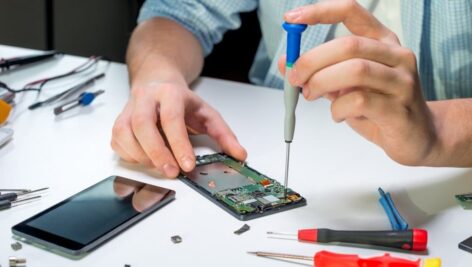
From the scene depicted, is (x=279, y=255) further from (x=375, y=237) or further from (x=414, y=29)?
(x=414, y=29)

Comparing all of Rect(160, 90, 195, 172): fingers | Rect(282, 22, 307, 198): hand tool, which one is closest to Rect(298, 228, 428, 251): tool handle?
Rect(282, 22, 307, 198): hand tool

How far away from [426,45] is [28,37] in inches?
53.8

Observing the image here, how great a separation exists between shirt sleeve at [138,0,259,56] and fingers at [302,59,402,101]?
0.68 metres

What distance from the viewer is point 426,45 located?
1.15m

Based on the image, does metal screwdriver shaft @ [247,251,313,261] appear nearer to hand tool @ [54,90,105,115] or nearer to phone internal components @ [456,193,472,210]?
phone internal components @ [456,193,472,210]

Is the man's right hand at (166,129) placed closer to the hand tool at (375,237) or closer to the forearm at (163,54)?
the forearm at (163,54)

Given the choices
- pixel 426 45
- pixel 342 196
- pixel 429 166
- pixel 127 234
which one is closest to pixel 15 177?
pixel 127 234

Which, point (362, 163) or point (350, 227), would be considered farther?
point (362, 163)

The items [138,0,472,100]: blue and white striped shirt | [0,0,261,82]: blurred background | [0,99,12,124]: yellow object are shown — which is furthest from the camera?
[0,0,261,82]: blurred background

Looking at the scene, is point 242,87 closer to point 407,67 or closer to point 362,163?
point 362,163

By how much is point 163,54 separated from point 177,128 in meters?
0.33

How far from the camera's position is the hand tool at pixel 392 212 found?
2.21ft

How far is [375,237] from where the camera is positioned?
63 centimetres

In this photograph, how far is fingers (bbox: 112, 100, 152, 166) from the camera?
0.83 metres
